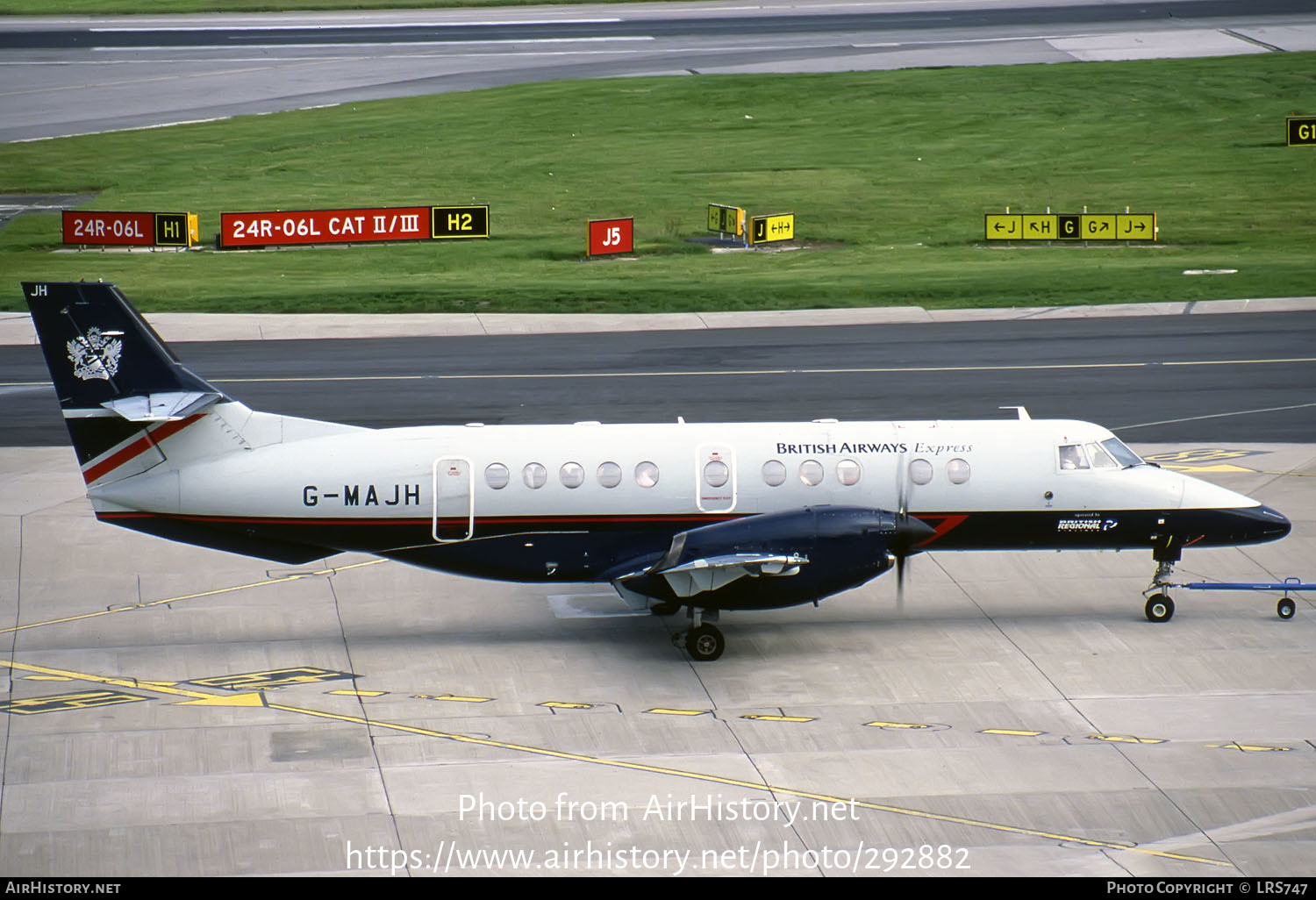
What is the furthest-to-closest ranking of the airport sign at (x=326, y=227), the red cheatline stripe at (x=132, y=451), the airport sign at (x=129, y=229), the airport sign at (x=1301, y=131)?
the airport sign at (x=1301, y=131), the airport sign at (x=326, y=227), the airport sign at (x=129, y=229), the red cheatline stripe at (x=132, y=451)

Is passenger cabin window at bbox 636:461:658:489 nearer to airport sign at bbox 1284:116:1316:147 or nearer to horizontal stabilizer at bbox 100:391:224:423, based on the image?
horizontal stabilizer at bbox 100:391:224:423

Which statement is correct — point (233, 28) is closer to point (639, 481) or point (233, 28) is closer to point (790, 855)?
point (639, 481)

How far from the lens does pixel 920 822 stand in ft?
53.2

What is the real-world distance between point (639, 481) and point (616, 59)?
70703mm

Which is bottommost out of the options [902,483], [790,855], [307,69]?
[790,855]

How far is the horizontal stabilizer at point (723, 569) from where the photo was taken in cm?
2000

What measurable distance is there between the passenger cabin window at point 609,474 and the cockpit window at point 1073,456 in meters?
6.47

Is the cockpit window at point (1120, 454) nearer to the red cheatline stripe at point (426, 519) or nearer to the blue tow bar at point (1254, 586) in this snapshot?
the blue tow bar at point (1254, 586)

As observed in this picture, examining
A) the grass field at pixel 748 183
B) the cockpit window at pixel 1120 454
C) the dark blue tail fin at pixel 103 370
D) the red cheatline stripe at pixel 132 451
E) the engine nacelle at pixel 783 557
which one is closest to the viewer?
the engine nacelle at pixel 783 557

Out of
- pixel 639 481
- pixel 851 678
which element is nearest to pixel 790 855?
pixel 851 678

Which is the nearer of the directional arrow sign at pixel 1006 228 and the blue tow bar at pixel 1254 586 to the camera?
the blue tow bar at pixel 1254 586

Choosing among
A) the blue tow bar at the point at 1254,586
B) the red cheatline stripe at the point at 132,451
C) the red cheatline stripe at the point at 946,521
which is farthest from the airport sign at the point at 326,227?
the blue tow bar at the point at 1254,586

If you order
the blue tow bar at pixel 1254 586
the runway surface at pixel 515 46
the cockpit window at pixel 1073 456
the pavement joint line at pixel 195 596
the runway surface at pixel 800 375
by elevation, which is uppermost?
the runway surface at pixel 515 46

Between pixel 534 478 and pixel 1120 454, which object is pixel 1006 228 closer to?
pixel 1120 454
